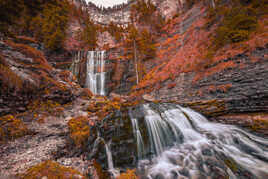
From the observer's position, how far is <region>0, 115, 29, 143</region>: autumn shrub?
12.2ft

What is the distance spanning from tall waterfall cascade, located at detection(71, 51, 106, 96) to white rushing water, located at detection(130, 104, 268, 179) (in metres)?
14.3

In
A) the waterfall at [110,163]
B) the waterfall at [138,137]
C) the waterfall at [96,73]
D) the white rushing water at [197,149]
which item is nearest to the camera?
the white rushing water at [197,149]

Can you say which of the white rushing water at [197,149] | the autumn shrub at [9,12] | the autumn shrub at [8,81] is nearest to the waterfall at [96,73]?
the autumn shrub at [8,81]

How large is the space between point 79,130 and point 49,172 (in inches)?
86.0

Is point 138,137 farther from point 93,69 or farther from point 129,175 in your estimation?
point 93,69

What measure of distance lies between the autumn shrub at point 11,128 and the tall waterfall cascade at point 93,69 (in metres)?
13.9

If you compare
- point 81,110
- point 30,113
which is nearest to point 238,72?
point 81,110

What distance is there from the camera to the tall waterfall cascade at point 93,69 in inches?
733

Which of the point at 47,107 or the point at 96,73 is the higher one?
the point at 96,73

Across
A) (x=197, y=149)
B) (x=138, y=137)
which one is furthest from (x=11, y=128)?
(x=197, y=149)

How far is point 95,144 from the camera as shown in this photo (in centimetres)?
464

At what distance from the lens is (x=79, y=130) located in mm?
5090

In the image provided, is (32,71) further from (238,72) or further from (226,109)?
(238,72)

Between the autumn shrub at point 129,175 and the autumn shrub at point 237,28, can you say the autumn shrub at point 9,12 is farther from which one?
the autumn shrub at point 237,28
